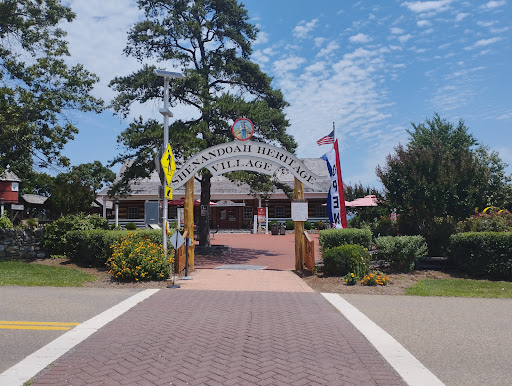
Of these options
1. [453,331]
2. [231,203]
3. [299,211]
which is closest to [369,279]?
[299,211]

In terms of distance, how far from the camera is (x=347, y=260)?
12.3 meters

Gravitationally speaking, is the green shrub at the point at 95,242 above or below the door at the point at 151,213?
below

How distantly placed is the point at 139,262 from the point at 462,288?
831 cm

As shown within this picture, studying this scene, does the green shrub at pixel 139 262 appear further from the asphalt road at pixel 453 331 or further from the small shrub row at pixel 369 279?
the asphalt road at pixel 453 331

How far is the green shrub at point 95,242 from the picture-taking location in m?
13.6

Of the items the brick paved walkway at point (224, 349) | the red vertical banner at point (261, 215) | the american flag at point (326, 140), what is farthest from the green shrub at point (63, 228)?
the red vertical banner at point (261, 215)

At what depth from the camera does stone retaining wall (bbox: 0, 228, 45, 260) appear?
16281 millimetres

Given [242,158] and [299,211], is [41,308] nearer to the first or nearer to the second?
[242,158]

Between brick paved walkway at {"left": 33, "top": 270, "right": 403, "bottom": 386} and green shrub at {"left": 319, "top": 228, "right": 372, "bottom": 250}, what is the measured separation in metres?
5.09

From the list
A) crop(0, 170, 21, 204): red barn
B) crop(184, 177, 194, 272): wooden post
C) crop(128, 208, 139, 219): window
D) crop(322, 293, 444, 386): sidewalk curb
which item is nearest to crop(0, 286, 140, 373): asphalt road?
crop(184, 177, 194, 272): wooden post

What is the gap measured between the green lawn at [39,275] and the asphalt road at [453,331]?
Result: 707 centimetres

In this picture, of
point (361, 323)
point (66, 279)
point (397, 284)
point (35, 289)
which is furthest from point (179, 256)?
point (361, 323)

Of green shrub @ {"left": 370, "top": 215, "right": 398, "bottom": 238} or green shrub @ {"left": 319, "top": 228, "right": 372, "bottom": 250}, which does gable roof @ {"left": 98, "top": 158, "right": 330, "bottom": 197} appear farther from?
green shrub @ {"left": 319, "top": 228, "right": 372, "bottom": 250}

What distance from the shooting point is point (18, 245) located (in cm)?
1642
